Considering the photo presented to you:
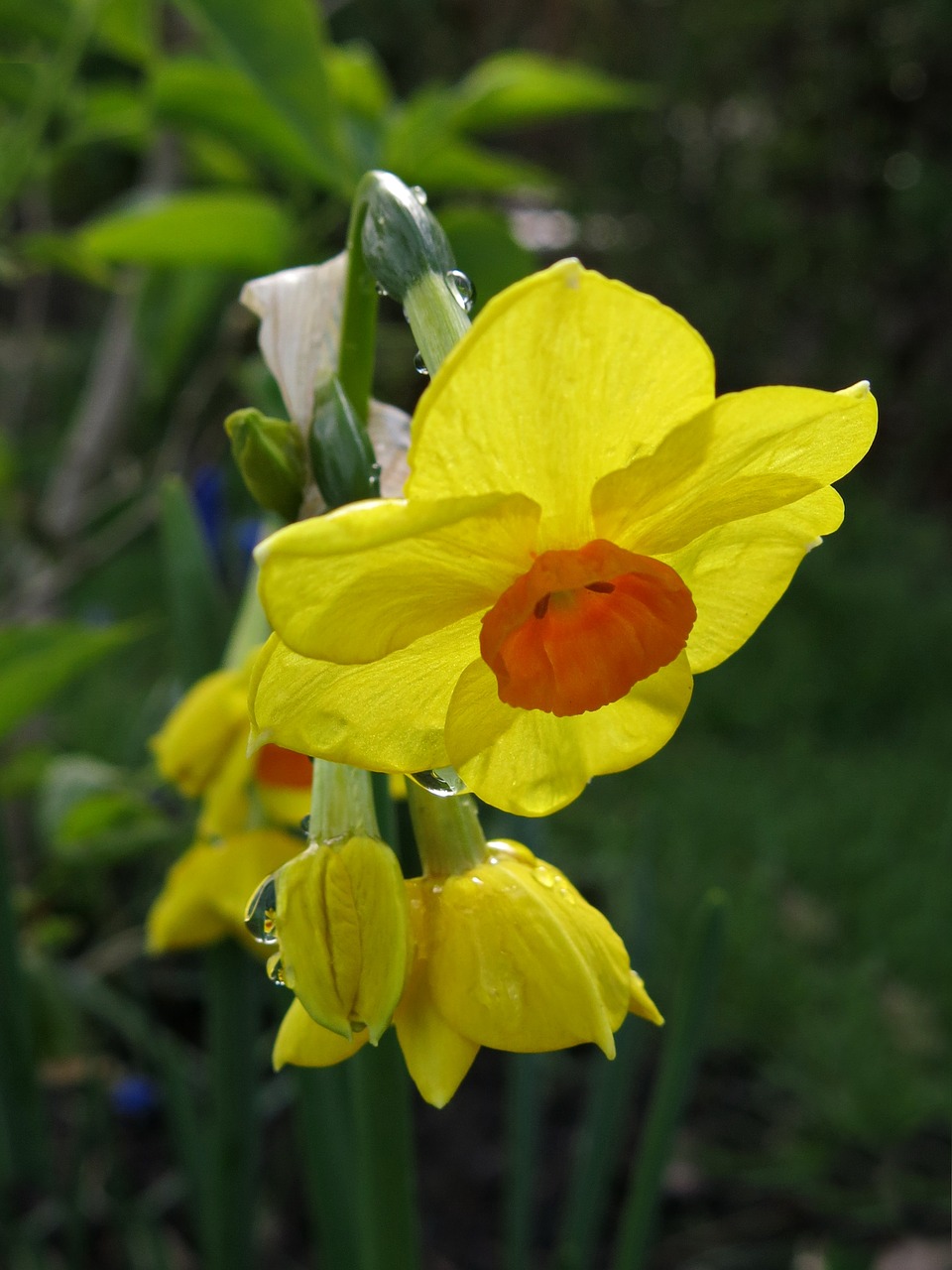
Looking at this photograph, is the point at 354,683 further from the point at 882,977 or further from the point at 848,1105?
the point at 882,977

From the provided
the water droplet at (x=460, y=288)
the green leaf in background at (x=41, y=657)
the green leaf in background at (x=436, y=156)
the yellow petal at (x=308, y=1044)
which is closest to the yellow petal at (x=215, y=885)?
the green leaf in background at (x=41, y=657)

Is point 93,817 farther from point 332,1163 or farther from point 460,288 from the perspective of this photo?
point 460,288

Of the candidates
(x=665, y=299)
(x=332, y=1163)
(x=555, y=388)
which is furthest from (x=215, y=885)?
(x=665, y=299)

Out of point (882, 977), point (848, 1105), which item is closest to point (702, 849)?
point (882, 977)

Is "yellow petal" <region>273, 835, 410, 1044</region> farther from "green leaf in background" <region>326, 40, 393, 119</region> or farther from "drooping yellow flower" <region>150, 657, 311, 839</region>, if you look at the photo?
"green leaf in background" <region>326, 40, 393, 119</region>

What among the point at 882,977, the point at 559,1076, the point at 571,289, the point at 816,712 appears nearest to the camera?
the point at 571,289

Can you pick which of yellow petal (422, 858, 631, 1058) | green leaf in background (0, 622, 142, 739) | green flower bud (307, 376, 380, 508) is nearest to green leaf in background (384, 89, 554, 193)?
green leaf in background (0, 622, 142, 739)

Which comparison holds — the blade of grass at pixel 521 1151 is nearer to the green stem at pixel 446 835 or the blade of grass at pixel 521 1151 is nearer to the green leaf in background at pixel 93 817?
the green leaf in background at pixel 93 817
